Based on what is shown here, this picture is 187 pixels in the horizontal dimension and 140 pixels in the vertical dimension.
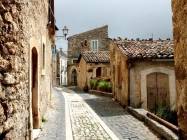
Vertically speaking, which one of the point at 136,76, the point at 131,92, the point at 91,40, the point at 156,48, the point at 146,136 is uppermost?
the point at 91,40

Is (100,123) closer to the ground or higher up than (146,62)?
closer to the ground

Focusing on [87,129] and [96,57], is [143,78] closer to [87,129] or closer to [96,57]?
[87,129]

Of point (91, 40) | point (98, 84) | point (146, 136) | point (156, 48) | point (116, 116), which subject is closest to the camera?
point (146, 136)

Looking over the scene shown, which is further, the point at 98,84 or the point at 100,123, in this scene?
the point at 98,84

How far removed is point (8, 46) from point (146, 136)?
4747 mm

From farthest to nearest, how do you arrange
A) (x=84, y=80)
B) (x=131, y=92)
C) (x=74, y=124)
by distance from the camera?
(x=84, y=80)
(x=131, y=92)
(x=74, y=124)

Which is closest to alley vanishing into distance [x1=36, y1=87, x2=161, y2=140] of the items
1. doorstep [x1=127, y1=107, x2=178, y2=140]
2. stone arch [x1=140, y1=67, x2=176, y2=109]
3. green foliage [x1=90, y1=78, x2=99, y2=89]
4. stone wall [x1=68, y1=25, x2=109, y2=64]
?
doorstep [x1=127, y1=107, x2=178, y2=140]

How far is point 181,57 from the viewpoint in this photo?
276 centimetres

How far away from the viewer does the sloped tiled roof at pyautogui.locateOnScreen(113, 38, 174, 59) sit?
1017 cm

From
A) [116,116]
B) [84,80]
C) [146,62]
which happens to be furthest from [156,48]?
[84,80]

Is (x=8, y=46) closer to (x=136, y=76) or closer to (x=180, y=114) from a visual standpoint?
(x=180, y=114)

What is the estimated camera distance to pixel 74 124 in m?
7.02

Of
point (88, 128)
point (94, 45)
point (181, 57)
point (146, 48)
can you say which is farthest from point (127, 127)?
point (94, 45)

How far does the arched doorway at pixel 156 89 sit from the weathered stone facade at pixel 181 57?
752cm
